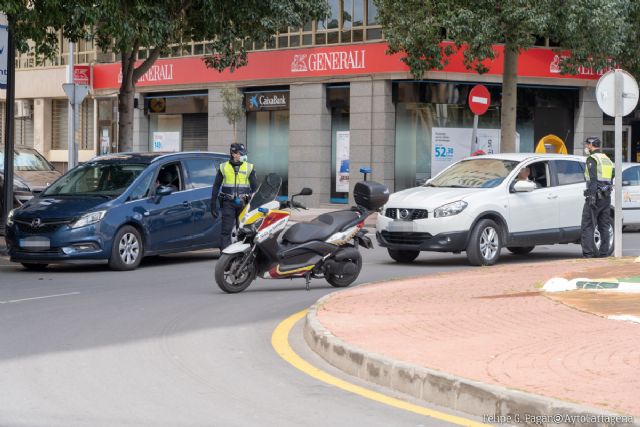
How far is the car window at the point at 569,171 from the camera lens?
18094 millimetres

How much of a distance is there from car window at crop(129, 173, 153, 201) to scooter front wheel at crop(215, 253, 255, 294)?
3659 mm

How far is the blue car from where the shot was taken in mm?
15742

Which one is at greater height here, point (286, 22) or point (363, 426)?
point (286, 22)

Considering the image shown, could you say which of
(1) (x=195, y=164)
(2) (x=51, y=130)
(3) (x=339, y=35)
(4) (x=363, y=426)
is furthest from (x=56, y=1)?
(2) (x=51, y=130)

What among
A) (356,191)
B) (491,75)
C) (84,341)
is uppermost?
(491,75)

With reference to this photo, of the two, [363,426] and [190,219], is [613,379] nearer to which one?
[363,426]

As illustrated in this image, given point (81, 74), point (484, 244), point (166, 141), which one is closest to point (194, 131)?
point (166, 141)

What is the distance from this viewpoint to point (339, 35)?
34.8m

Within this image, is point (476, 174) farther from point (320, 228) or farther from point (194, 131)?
point (194, 131)

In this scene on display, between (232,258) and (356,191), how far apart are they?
1917 mm

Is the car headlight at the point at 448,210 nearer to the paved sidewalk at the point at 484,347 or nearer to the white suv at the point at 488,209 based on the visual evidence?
the white suv at the point at 488,209

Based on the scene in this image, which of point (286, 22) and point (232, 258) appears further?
point (286, 22)

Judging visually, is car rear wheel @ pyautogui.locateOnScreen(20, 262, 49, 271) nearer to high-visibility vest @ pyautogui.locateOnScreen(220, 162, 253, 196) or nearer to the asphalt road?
the asphalt road

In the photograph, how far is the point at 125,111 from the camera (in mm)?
24406
